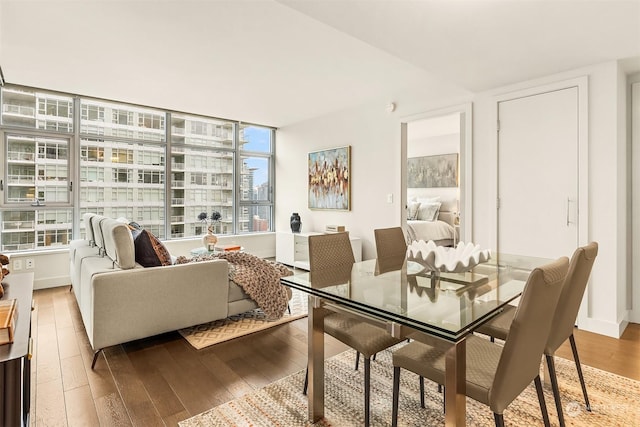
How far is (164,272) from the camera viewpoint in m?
2.60

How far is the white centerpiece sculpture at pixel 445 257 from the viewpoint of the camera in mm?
1972

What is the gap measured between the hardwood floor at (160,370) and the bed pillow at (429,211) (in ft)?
13.3

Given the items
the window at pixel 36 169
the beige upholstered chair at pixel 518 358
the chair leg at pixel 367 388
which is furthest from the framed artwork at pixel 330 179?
the beige upholstered chair at pixel 518 358

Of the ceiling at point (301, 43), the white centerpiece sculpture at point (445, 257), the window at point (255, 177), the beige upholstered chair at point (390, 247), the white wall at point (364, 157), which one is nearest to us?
the white centerpiece sculpture at point (445, 257)

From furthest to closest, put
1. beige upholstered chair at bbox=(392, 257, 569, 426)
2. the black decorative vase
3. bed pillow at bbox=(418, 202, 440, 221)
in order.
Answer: bed pillow at bbox=(418, 202, 440, 221), the black decorative vase, beige upholstered chair at bbox=(392, 257, 569, 426)

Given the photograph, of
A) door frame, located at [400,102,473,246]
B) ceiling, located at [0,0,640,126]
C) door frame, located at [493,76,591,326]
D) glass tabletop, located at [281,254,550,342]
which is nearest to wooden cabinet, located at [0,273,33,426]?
glass tabletop, located at [281,254,550,342]

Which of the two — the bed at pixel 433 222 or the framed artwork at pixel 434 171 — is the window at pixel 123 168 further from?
the framed artwork at pixel 434 171

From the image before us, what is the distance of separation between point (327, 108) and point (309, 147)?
87 cm

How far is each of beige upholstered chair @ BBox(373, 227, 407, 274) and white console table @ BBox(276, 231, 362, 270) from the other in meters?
2.03

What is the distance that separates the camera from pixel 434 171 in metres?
7.39

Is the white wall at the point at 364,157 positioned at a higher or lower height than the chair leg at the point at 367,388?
higher

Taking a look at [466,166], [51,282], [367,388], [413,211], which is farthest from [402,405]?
[413,211]

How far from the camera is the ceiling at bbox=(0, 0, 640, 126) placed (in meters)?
2.15

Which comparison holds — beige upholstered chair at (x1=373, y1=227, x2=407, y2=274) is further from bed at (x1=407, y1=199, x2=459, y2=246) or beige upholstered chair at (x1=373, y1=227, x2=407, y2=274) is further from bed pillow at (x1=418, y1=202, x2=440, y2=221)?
bed pillow at (x1=418, y1=202, x2=440, y2=221)
